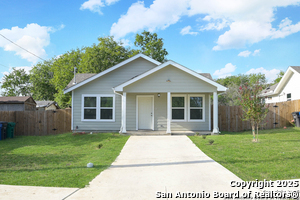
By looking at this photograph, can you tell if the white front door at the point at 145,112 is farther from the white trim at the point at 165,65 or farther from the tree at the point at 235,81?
the tree at the point at 235,81

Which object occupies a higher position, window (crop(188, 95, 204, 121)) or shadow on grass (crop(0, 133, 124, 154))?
window (crop(188, 95, 204, 121))

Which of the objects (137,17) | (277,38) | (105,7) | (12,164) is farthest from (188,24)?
(12,164)

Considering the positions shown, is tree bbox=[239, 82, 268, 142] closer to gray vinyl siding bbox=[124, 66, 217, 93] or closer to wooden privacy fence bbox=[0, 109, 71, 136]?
gray vinyl siding bbox=[124, 66, 217, 93]

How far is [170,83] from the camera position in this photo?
41.2 feet

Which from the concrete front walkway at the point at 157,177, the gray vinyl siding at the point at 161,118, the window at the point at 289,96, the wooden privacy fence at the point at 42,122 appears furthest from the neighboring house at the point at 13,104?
the window at the point at 289,96

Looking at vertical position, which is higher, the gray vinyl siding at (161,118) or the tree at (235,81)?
the tree at (235,81)

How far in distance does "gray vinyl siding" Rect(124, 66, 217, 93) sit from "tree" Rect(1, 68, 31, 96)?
144 ft

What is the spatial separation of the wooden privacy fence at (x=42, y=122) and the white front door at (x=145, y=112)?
519cm

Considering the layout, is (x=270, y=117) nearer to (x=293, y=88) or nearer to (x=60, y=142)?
(x=293, y=88)

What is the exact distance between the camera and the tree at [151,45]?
104ft

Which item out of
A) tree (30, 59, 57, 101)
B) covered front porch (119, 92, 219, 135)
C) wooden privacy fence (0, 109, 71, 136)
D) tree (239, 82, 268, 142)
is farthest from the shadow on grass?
tree (30, 59, 57, 101)

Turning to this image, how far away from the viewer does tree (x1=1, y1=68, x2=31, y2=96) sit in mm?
46781

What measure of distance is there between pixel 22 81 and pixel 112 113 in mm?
42397

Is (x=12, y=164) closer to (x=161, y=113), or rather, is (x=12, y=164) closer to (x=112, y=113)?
(x=112, y=113)
